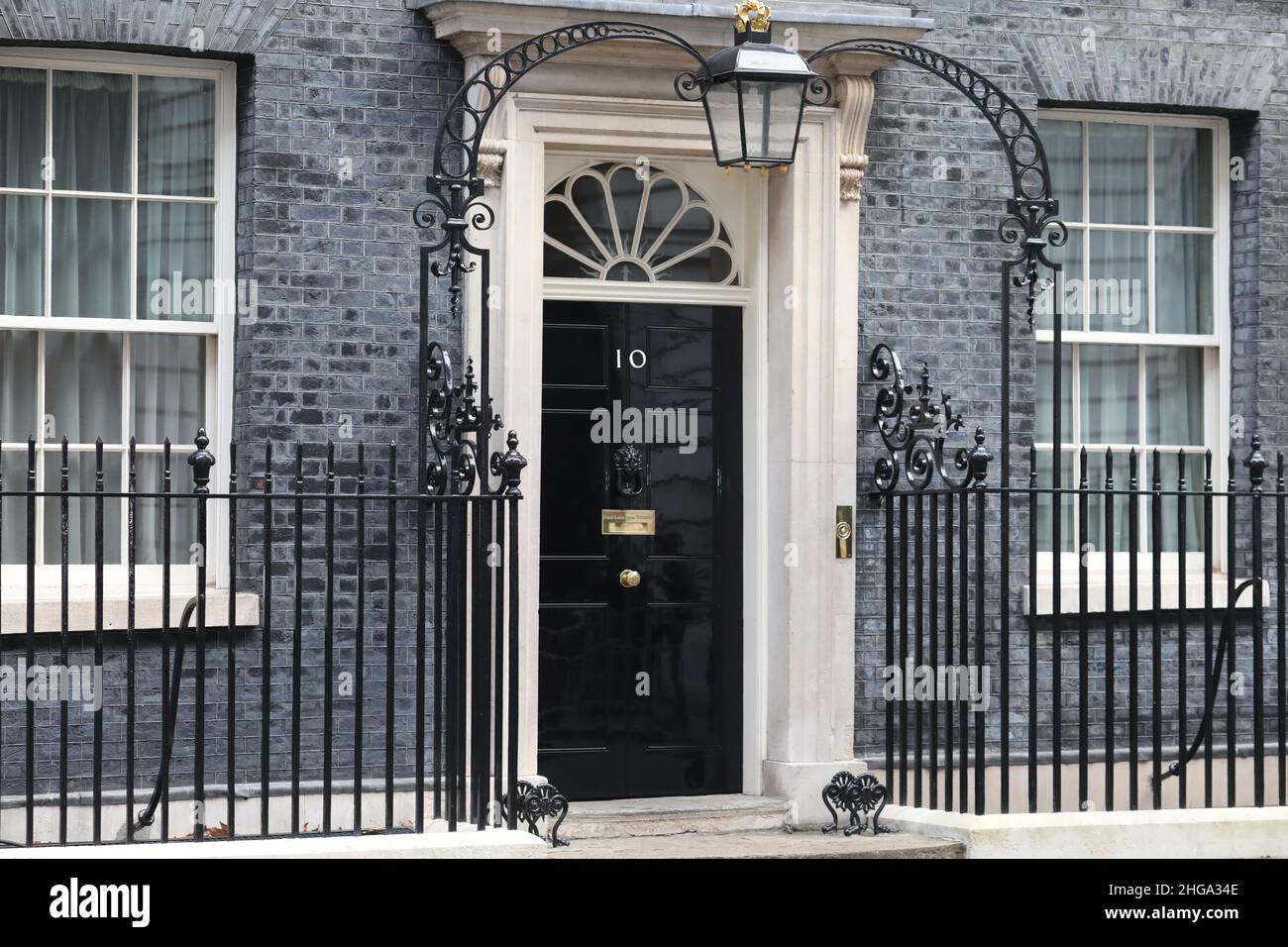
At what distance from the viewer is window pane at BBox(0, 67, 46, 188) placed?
8.18m

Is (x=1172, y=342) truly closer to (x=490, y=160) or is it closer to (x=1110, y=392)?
(x=1110, y=392)

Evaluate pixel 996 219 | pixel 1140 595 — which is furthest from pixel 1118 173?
pixel 1140 595

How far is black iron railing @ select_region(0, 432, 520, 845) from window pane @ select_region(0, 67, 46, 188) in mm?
1216

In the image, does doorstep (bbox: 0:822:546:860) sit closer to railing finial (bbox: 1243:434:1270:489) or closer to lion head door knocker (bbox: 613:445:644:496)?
lion head door knocker (bbox: 613:445:644:496)

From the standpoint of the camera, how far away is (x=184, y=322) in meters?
8.41

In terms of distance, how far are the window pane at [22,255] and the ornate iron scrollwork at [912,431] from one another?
379 centimetres

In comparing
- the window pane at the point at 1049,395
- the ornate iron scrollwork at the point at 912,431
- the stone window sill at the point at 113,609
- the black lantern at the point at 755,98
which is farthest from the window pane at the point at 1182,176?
the stone window sill at the point at 113,609

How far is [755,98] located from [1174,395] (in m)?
3.39

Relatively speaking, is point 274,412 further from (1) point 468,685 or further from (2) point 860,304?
(2) point 860,304

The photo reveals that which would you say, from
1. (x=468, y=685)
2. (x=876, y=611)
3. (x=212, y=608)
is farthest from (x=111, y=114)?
(x=876, y=611)

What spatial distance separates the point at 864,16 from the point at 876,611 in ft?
9.20

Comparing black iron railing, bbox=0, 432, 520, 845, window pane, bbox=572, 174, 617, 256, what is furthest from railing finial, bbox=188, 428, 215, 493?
window pane, bbox=572, 174, 617, 256

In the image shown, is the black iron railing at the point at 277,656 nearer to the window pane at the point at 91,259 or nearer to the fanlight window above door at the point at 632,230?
the window pane at the point at 91,259

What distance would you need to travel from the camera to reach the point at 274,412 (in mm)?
8305
